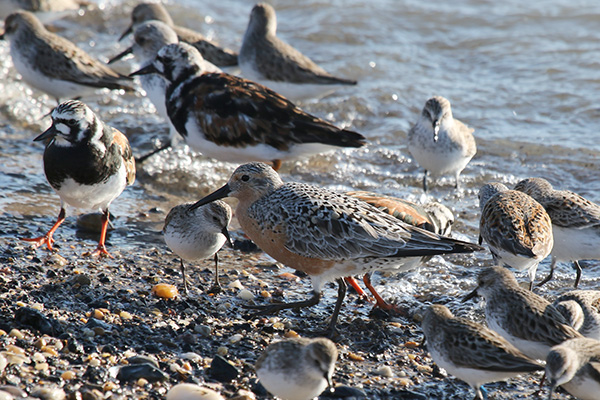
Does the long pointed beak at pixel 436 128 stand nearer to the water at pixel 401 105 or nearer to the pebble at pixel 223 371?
the water at pixel 401 105

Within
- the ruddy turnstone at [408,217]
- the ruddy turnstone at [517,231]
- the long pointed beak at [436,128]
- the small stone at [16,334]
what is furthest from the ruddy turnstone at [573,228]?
the small stone at [16,334]

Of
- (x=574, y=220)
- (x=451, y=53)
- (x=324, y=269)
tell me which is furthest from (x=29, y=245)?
(x=451, y=53)

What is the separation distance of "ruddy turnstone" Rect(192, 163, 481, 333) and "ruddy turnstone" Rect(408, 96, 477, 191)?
2.82 m

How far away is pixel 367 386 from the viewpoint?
179 inches

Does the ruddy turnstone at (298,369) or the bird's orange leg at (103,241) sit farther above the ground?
the ruddy turnstone at (298,369)

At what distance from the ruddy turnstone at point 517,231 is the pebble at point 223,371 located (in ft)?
7.62

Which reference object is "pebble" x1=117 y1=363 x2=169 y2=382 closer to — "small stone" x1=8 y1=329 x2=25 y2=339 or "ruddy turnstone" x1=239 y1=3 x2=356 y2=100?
"small stone" x1=8 y1=329 x2=25 y2=339

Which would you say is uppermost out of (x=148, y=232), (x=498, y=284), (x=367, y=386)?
(x=498, y=284)

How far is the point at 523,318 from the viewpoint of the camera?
4.62m

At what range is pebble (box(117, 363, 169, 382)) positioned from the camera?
13.8ft

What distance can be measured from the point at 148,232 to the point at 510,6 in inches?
415

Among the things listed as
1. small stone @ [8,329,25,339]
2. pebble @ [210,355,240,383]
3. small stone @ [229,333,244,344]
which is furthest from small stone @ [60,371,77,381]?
small stone @ [229,333,244,344]

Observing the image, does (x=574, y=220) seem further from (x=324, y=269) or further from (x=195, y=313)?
(x=195, y=313)

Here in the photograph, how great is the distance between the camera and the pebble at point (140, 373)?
13.8ft
